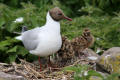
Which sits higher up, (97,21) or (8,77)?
(8,77)

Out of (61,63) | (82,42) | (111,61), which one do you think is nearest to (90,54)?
(82,42)

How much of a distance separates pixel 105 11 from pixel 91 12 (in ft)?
2.15

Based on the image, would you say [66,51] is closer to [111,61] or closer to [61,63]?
[61,63]

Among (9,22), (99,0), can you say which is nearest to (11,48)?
(9,22)

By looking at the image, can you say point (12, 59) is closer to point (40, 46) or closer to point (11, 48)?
point (11, 48)

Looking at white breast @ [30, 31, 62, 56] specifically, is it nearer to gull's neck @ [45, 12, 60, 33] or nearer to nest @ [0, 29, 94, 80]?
gull's neck @ [45, 12, 60, 33]

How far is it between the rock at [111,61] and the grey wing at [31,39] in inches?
43.5

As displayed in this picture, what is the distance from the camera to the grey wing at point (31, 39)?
5.34m

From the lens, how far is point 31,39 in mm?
5473

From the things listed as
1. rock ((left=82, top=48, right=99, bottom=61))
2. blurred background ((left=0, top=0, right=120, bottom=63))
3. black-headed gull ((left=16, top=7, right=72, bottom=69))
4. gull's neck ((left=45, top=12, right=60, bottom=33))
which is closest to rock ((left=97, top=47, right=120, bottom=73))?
rock ((left=82, top=48, right=99, bottom=61))

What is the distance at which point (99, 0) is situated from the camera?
7684 millimetres

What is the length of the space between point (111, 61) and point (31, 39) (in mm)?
1420

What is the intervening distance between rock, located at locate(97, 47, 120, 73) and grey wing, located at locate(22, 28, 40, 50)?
1.10 m

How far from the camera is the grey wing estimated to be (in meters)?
5.34
